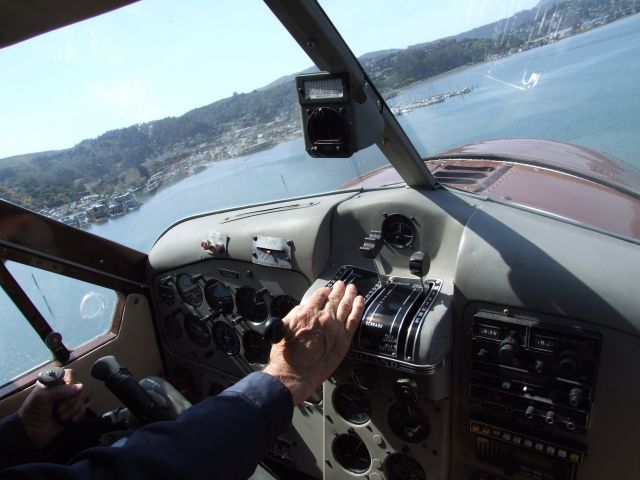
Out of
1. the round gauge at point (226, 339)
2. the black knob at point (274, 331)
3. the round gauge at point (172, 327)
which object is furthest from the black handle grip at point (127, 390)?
the round gauge at point (172, 327)

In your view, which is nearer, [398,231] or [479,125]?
[398,231]

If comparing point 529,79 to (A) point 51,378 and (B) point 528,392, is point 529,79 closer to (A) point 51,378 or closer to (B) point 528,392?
(B) point 528,392

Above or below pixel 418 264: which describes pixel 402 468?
below

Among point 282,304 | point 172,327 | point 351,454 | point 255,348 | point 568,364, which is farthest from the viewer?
point 172,327

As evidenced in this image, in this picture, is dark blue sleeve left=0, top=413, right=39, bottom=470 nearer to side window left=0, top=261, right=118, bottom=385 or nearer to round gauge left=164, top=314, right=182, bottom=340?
side window left=0, top=261, right=118, bottom=385

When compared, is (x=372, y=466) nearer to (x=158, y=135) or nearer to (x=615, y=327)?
(x=615, y=327)

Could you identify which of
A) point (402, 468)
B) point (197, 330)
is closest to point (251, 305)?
point (197, 330)

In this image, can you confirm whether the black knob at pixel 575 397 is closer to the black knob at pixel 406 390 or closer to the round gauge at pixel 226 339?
the black knob at pixel 406 390
